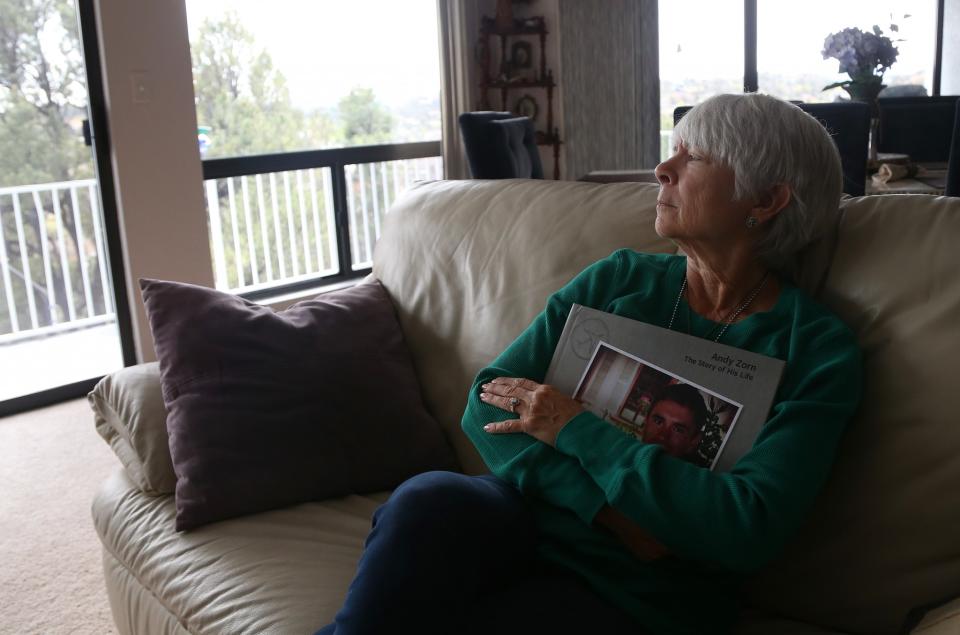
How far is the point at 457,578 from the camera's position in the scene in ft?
3.76

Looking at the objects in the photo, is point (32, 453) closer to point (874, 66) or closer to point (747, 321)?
point (747, 321)

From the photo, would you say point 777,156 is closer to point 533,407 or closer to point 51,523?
point 533,407

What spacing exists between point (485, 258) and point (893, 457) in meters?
0.85

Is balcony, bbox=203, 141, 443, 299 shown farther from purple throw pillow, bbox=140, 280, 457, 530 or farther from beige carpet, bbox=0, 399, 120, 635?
purple throw pillow, bbox=140, 280, 457, 530

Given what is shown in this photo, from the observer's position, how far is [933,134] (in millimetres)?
3629

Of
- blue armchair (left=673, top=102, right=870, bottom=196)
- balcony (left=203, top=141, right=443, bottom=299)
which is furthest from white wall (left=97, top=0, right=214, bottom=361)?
blue armchair (left=673, top=102, right=870, bottom=196)

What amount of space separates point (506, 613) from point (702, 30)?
558 cm

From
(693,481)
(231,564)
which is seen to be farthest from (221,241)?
(693,481)

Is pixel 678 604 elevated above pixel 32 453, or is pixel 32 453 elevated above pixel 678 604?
pixel 678 604

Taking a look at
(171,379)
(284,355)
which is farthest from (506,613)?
(171,379)

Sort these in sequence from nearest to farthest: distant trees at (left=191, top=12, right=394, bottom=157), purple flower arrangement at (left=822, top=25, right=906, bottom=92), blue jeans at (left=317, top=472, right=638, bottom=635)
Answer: blue jeans at (left=317, top=472, right=638, bottom=635) → purple flower arrangement at (left=822, top=25, right=906, bottom=92) → distant trees at (left=191, top=12, right=394, bottom=157)

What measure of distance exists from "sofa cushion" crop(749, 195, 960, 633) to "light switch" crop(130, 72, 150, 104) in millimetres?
2917

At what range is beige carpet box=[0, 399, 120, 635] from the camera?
6.73 feet

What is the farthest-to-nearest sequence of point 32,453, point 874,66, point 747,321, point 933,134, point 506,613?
1. point 933,134
2. point 874,66
3. point 32,453
4. point 747,321
5. point 506,613
